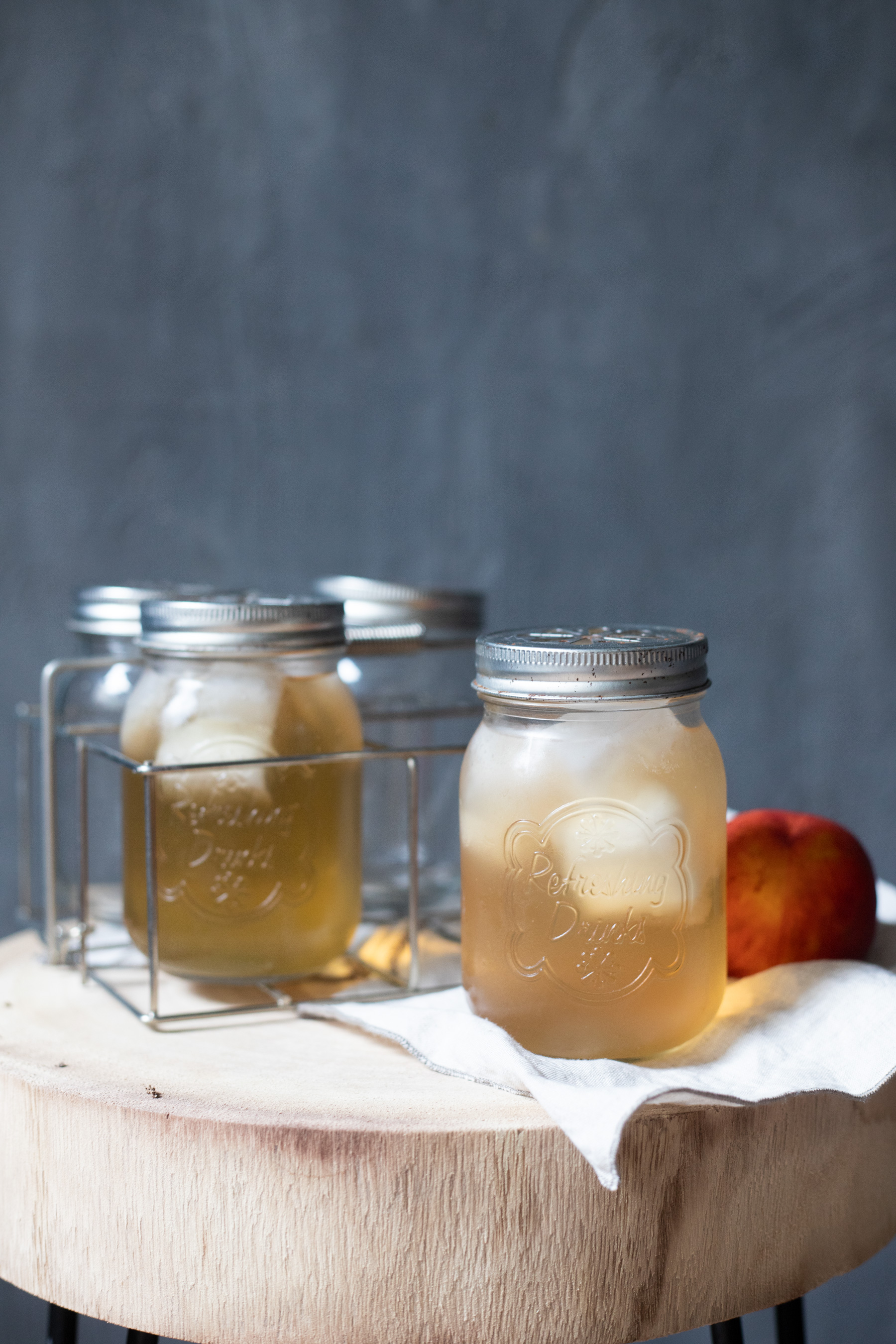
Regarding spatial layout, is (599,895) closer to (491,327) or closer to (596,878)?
(596,878)

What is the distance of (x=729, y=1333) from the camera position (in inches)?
34.8

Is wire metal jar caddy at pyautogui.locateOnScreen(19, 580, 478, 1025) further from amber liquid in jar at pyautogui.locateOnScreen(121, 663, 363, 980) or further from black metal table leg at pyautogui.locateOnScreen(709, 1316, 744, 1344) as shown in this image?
black metal table leg at pyautogui.locateOnScreen(709, 1316, 744, 1344)

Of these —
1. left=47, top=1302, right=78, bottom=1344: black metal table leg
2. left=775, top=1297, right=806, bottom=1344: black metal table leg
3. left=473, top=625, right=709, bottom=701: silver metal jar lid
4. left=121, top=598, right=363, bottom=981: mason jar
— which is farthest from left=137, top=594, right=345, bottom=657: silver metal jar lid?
left=775, top=1297, right=806, bottom=1344: black metal table leg

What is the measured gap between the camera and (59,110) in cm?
136

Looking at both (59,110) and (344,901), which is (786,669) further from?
(59,110)

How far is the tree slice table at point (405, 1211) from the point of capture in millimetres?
549

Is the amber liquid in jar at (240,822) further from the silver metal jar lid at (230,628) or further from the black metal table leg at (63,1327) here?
the black metal table leg at (63,1327)

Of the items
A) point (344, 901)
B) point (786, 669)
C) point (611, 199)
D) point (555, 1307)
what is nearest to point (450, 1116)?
point (555, 1307)

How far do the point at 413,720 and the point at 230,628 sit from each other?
0.95ft

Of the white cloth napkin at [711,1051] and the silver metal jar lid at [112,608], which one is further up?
the silver metal jar lid at [112,608]

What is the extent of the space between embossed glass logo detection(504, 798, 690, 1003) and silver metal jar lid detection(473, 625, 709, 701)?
0.05 m

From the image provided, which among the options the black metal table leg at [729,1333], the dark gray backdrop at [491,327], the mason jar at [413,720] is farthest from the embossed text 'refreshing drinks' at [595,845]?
the dark gray backdrop at [491,327]

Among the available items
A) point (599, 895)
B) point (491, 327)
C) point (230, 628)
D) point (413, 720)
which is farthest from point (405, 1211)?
point (491, 327)

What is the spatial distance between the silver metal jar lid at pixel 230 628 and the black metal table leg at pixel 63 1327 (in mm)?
400
